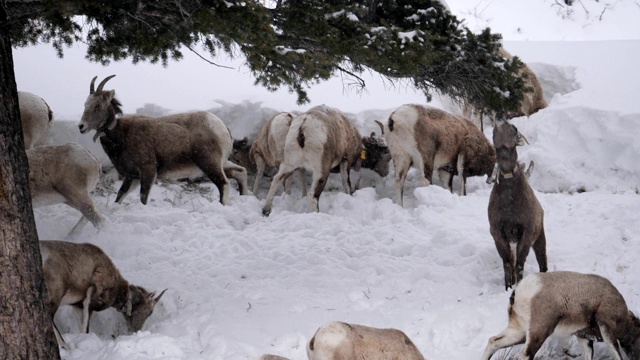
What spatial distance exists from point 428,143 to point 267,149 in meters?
2.91

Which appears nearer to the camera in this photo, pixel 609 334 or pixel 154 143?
pixel 609 334

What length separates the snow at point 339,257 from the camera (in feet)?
22.6

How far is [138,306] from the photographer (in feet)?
24.4

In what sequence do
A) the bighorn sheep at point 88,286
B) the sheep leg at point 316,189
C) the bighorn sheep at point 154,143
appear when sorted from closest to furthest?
the bighorn sheep at point 88,286 → the bighorn sheep at point 154,143 → the sheep leg at point 316,189

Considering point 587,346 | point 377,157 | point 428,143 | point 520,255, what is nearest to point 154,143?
point 428,143

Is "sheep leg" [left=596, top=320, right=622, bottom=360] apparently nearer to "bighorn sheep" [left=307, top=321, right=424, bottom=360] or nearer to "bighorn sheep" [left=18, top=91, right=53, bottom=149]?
"bighorn sheep" [left=307, top=321, right=424, bottom=360]

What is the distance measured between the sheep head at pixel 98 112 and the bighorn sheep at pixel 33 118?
1.07m

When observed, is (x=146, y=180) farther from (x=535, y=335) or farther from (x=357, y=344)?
(x=535, y=335)

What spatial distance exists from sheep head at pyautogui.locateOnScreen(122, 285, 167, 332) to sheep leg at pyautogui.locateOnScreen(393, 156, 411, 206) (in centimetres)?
631

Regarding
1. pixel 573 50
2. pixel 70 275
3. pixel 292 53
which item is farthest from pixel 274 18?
pixel 573 50

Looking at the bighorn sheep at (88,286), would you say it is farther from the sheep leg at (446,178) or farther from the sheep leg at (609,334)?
the sheep leg at (446,178)

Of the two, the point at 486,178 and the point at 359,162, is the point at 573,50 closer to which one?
the point at 486,178

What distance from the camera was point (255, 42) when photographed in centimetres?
621

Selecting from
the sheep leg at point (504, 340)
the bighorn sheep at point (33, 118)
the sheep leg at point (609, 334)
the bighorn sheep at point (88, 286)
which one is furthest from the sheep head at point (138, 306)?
the bighorn sheep at point (33, 118)
